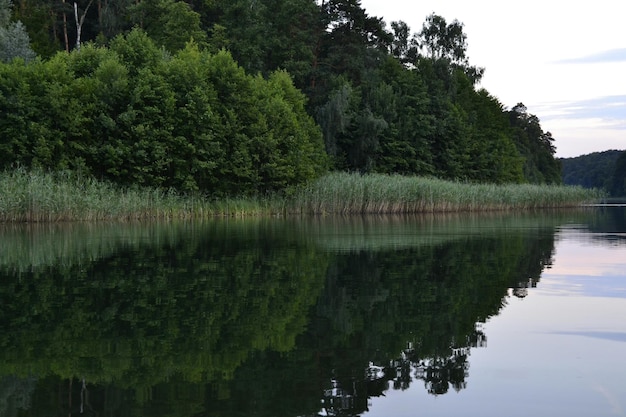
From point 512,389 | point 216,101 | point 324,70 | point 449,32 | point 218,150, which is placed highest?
point 449,32

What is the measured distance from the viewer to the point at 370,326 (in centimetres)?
884

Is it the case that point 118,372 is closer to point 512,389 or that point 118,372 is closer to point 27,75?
point 512,389

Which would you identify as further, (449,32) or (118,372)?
(449,32)

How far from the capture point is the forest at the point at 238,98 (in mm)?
39531

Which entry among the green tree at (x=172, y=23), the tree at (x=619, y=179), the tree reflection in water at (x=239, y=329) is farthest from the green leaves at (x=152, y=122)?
the tree at (x=619, y=179)

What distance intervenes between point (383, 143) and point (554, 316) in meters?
58.3

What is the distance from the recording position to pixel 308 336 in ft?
27.0

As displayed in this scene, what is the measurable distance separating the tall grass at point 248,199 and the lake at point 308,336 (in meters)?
14.8

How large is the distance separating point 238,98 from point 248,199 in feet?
20.1

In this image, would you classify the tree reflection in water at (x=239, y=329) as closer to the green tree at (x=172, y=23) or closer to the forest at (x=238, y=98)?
the forest at (x=238, y=98)

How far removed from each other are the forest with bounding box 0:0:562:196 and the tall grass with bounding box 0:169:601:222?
1.43m

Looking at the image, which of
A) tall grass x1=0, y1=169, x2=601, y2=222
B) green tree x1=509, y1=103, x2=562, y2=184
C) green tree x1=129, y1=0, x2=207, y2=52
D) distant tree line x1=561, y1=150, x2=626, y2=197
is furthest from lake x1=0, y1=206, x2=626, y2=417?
distant tree line x1=561, y1=150, x2=626, y2=197

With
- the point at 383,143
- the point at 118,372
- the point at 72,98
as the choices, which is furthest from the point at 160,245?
the point at 383,143

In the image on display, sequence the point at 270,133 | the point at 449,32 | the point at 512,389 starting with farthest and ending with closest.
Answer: the point at 449,32 → the point at 270,133 → the point at 512,389
